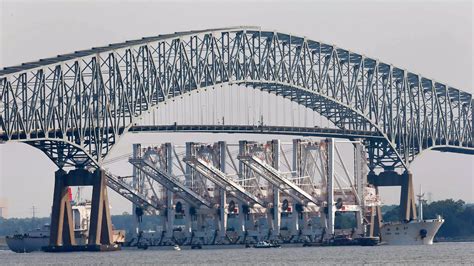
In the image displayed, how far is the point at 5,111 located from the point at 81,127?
36.9ft

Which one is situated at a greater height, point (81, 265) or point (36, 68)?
point (36, 68)

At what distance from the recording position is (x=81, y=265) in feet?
566

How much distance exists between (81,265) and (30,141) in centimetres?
2390

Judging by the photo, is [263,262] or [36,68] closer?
[263,262]

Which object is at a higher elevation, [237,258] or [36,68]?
[36,68]

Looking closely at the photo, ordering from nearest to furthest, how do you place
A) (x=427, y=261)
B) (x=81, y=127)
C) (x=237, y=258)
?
(x=427, y=261) < (x=237, y=258) < (x=81, y=127)

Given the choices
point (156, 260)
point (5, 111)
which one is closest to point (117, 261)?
point (156, 260)

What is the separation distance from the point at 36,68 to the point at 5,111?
17.4 ft

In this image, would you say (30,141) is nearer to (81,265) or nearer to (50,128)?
(50,128)

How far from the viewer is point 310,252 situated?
19925 cm

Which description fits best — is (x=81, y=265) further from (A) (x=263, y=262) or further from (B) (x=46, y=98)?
(B) (x=46, y=98)

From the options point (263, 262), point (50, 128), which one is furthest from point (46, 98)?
point (263, 262)

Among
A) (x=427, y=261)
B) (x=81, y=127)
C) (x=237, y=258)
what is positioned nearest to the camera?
(x=427, y=261)

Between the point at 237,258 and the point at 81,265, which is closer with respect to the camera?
the point at 81,265
